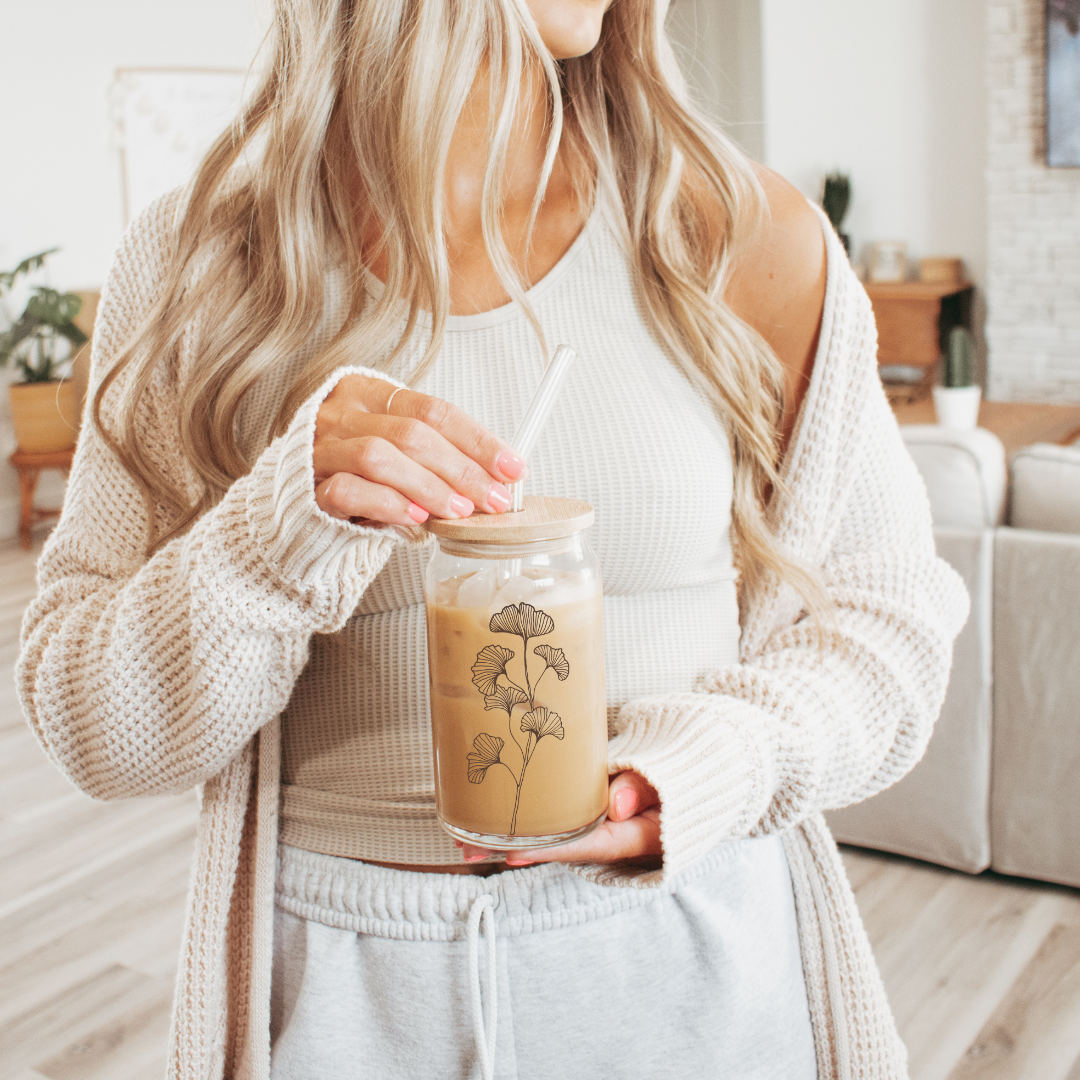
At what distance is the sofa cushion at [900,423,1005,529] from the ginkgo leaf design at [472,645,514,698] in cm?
174

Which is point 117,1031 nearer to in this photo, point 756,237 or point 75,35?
point 756,237

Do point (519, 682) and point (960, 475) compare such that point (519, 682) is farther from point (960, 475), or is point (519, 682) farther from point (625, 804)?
point (960, 475)

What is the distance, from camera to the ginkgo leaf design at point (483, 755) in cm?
61

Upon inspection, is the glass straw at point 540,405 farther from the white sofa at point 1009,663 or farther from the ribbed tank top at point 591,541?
the white sofa at point 1009,663

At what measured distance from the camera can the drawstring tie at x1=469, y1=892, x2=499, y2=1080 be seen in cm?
74

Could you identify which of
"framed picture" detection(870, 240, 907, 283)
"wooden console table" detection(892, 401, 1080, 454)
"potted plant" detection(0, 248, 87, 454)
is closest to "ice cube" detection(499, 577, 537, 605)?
"wooden console table" detection(892, 401, 1080, 454)

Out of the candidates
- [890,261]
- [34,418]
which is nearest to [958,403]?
[890,261]

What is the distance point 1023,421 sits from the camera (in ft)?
14.3

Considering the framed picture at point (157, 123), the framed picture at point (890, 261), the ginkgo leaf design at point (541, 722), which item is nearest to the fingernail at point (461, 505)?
the ginkgo leaf design at point (541, 722)

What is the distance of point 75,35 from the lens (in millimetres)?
5520

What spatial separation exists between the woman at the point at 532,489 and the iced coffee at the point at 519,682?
8cm

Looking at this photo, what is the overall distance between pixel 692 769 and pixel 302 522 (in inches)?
10.1

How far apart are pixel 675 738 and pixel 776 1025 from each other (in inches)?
11.7

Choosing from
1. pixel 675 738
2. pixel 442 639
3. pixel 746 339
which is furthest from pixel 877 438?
pixel 442 639
